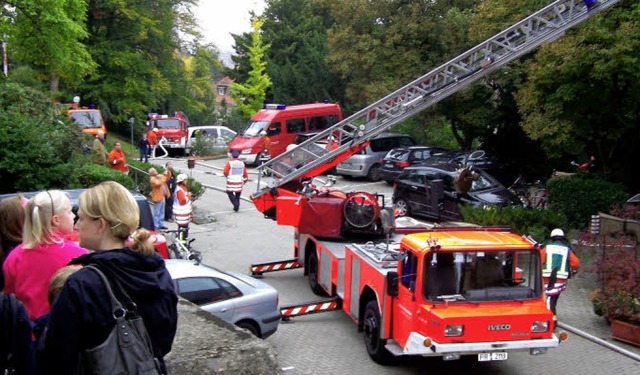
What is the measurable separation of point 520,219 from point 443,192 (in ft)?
10.0

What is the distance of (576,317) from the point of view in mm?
12219

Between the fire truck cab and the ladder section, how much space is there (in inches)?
220

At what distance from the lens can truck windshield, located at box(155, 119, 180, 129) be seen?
3459 centimetres

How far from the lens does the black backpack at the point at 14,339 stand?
3332mm

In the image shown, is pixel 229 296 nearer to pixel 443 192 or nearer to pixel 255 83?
pixel 443 192

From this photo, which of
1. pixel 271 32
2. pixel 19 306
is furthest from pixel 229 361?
pixel 271 32

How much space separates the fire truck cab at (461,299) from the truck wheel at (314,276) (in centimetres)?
348

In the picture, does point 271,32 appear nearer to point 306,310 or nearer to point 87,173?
point 87,173

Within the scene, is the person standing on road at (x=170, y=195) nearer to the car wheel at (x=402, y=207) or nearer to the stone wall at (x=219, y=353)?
the car wheel at (x=402, y=207)

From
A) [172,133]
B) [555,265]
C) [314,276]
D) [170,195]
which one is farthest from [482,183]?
[172,133]

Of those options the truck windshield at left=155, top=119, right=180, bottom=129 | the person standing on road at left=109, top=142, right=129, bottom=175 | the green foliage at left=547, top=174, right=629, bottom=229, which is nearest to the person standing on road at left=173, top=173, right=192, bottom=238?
the person standing on road at left=109, top=142, right=129, bottom=175

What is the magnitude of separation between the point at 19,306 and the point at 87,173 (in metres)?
13.2

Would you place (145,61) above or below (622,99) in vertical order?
above

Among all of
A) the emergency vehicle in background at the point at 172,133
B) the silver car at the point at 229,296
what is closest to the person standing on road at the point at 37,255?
the silver car at the point at 229,296
